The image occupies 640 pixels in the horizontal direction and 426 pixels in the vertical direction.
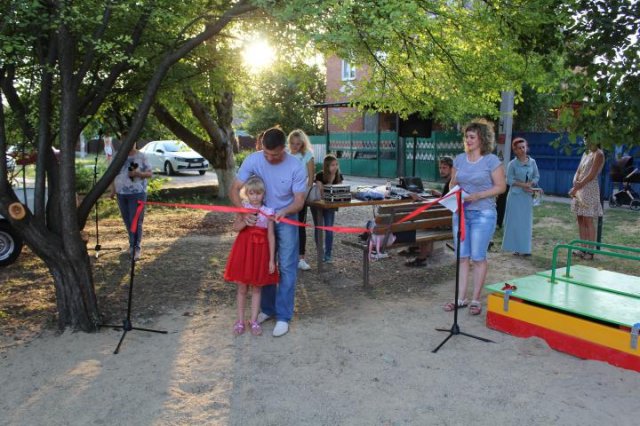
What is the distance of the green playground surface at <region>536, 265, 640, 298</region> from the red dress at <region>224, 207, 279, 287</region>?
2912 mm

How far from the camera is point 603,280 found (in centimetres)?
549

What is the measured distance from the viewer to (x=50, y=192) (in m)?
5.36

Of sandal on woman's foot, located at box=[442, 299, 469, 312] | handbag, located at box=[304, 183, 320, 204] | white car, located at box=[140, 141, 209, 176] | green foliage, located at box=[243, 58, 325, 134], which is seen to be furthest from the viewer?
green foliage, located at box=[243, 58, 325, 134]

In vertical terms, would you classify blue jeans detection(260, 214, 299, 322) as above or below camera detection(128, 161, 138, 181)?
below

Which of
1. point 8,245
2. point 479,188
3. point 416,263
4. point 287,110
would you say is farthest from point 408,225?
point 287,110

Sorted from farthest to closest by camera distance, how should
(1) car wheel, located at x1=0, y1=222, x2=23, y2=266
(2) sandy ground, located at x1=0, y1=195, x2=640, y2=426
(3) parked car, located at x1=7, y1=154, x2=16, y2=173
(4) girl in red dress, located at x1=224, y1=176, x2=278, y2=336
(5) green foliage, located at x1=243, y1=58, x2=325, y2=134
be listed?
1. (5) green foliage, located at x1=243, y1=58, x2=325, y2=134
2. (1) car wheel, located at x1=0, y1=222, x2=23, y2=266
3. (3) parked car, located at x1=7, y1=154, x2=16, y2=173
4. (4) girl in red dress, located at x1=224, y1=176, x2=278, y2=336
5. (2) sandy ground, located at x1=0, y1=195, x2=640, y2=426

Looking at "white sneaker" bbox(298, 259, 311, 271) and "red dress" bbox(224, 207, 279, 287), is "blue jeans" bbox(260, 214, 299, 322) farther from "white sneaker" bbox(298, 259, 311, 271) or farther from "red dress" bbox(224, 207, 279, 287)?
"white sneaker" bbox(298, 259, 311, 271)

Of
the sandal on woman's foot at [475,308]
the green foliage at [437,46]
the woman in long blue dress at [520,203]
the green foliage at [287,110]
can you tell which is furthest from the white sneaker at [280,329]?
the green foliage at [287,110]

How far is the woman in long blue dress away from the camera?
26.1ft

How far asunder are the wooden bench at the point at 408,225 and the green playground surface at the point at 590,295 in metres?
1.59

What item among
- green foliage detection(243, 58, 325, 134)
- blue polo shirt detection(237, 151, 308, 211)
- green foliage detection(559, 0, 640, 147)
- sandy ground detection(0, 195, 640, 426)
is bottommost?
sandy ground detection(0, 195, 640, 426)

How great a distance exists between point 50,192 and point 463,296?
4279 millimetres

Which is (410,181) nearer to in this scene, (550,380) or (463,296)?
(463,296)

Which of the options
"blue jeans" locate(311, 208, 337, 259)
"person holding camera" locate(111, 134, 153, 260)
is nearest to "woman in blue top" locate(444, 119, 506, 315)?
"blue jeans" locate(311, 208, 337, 259)
